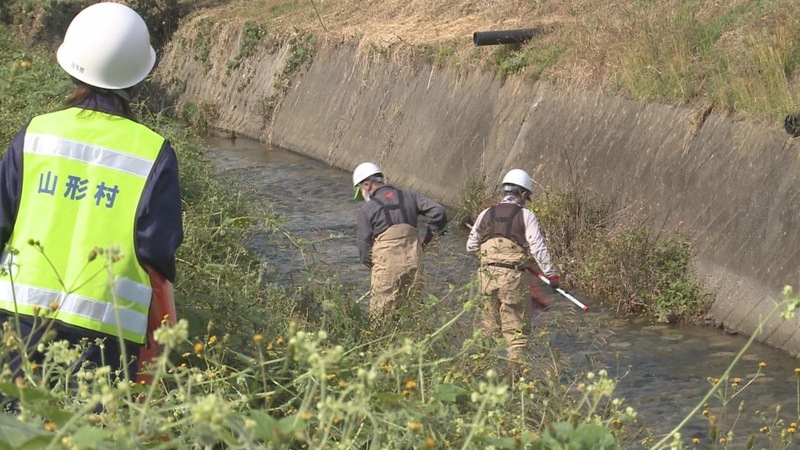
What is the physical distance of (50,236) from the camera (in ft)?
13.8

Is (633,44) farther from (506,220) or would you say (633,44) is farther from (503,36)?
(506,220)

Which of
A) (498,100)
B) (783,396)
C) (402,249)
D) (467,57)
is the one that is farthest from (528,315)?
(467,57)

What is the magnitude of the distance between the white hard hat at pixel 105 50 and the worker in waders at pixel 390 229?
463cm

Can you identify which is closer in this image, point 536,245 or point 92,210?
point 92,210

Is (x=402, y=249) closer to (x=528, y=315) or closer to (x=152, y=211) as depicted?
(x=528, y=315)

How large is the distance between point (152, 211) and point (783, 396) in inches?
265

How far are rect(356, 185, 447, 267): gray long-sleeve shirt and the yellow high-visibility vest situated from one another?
16.4 feet

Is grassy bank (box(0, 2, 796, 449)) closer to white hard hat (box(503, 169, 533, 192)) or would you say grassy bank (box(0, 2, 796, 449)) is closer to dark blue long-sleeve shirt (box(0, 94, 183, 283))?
dark blue long-sleeve shirt (box(0, 94, 183, 283))

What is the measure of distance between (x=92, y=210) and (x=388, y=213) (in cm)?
513

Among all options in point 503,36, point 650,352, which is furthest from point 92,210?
A: point 503,36

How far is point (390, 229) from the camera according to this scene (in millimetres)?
9266

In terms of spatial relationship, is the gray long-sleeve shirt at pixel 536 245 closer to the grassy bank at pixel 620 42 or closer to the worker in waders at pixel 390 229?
the worker in waders at pixel 390 229

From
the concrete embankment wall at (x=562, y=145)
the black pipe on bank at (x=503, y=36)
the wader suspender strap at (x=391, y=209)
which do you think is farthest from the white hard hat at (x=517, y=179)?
the black pipe on bank at (x=503, y=36)

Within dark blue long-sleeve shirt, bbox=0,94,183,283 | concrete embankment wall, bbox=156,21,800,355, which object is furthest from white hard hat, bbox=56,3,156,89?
concrete embankment wall, bbox=156,21,800,355
